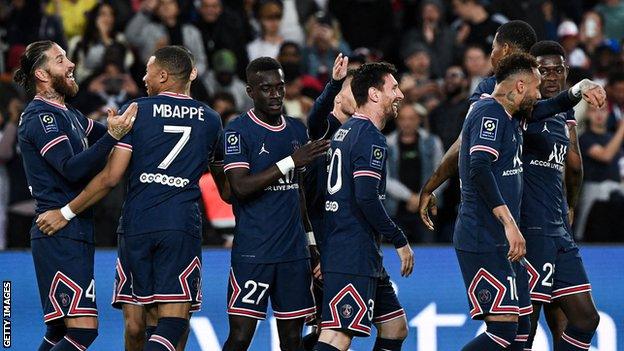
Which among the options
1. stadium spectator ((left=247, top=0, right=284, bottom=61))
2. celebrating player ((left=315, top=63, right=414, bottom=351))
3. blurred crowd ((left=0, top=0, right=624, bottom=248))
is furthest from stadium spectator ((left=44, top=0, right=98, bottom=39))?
celebrating player ((left=315, top=63, right=414, bottom=351))

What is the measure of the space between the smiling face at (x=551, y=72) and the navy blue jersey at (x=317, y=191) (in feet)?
5.26

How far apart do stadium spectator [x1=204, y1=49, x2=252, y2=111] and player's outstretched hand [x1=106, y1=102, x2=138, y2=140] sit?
5969 mm

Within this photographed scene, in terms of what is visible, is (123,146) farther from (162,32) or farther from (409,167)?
(162,32)

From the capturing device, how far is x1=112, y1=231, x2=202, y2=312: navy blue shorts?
30.4ft

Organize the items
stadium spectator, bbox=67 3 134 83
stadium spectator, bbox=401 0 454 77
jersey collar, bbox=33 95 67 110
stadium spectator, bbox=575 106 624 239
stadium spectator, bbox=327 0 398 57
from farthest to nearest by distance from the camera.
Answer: stadium spectator, bbox=327 0 398 57 → stadium spectator, bbox=401 0 454 77 → stadium spectator, bbox=67 3 134 83 → stadium spectator, bbox=575 106 624 239 → jersey collar, bbox=33 95 67 110

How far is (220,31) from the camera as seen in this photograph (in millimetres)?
16391

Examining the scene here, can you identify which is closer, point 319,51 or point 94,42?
point 94,42

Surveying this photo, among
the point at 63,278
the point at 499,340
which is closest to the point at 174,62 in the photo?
the point at 63,278

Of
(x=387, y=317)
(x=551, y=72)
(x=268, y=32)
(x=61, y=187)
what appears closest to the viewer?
(x=61, y=187)

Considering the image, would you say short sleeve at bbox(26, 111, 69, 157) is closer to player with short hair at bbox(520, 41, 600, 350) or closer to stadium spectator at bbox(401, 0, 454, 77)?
player with short hair at bbox(520, 41, 600, 350)

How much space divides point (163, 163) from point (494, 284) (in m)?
2.38

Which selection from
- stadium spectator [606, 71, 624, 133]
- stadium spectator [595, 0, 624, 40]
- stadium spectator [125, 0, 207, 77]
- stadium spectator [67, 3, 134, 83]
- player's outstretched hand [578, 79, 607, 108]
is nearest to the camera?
player's outstretched hand [578, 79, 607, 108]

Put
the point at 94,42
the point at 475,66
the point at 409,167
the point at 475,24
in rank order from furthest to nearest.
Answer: the point at 475,24
the point at 94,42
the point at 475,66
the point at 409,167

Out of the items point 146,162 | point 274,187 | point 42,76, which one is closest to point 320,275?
point 274,187
